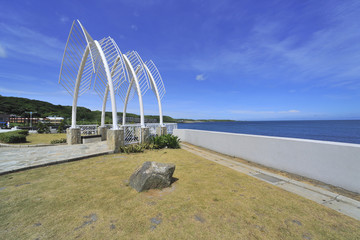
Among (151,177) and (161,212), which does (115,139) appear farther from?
(161,212)

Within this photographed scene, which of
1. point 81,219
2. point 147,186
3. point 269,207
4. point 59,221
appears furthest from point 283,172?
point 59,221

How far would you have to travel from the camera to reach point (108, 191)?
3.52 meters

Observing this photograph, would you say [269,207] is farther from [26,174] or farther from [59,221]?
[26,174]

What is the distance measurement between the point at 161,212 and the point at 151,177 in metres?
1.02

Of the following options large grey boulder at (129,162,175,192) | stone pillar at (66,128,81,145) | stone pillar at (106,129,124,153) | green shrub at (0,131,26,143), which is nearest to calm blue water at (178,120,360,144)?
large grey boulder at (129,162,175,192)

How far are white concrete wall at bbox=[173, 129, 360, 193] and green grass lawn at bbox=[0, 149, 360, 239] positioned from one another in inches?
63.8

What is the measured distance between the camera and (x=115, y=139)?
25.9 ft

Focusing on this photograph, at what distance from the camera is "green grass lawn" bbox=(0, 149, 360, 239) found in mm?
2238

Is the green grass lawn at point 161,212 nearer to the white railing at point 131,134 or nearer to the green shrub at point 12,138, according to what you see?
the white railing at point 131,134

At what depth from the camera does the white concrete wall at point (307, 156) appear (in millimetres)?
3732

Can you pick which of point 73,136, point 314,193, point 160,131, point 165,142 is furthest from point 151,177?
point 73,136

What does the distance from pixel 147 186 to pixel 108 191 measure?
0.94 m

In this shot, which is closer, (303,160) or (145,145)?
(303,160)

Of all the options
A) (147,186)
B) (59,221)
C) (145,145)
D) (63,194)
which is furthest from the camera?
(145,145)
